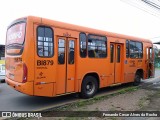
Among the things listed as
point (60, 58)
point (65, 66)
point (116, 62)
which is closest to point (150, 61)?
point (116, 62)

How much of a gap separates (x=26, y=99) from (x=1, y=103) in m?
1.06

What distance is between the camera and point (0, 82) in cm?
1494

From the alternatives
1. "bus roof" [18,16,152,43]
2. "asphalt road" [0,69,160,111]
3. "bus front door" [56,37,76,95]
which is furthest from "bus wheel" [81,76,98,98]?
"bus roof" [18,16,152,43]

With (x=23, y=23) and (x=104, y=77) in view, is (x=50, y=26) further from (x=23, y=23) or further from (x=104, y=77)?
(x=104, y=77)

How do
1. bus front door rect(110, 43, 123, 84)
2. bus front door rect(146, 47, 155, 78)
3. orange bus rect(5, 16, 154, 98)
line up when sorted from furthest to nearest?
bus front door rect(146, 47, 155, 78) < bus front door rect(110, 43, 123, 84) < orange bus rect(5, 16, 154, 98)

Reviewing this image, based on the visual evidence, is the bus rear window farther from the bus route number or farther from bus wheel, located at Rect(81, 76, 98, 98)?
bus wheel, located at Rect(81, 76, 98, 98)

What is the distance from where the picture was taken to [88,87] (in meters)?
9.70

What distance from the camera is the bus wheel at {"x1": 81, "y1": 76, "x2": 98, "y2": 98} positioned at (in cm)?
931

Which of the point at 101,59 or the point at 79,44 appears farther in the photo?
the point at 101,59

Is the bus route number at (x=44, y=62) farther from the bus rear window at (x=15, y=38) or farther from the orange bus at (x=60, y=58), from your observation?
the bus rear window at (x=15, y=38)

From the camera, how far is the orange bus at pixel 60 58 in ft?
24.1

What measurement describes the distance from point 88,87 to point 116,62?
7.98 feet

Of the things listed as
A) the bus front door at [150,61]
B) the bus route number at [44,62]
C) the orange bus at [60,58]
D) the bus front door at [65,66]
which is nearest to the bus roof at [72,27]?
the orange bus at [60,58]

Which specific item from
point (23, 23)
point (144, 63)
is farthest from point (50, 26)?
point (144, 63)
